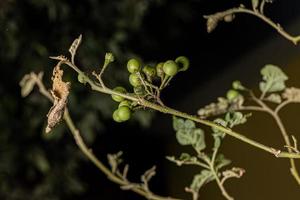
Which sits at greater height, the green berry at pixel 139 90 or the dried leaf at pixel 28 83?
the dried leaf at pixel 28 83

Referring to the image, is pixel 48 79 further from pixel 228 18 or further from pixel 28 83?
pixel 228 18

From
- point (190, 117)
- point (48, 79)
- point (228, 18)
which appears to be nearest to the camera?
point (190, 117)

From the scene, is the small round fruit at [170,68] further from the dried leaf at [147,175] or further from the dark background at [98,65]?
the dark background at [98,65]

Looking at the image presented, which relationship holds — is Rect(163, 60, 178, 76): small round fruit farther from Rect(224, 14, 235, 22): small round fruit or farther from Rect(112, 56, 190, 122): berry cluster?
Rect(224, 14, 235, 22): small round fruit

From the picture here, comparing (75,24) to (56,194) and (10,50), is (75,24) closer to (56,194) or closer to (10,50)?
(10,50)

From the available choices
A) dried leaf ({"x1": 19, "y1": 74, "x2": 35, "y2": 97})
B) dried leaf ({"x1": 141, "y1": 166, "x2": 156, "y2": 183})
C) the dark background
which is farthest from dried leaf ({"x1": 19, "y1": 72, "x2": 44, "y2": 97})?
the dark background

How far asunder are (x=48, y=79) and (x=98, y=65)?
127 millimetres

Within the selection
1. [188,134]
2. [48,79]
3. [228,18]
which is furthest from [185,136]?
[48,79]

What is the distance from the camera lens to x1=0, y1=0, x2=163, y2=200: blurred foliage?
1.26m

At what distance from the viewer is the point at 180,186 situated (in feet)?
6.04

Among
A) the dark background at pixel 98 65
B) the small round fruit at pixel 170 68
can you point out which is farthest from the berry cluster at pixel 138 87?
the dark background at pixel 98 65

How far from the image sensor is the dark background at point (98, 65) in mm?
1262

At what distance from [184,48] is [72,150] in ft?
1.55

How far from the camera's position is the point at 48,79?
1.25 meters
